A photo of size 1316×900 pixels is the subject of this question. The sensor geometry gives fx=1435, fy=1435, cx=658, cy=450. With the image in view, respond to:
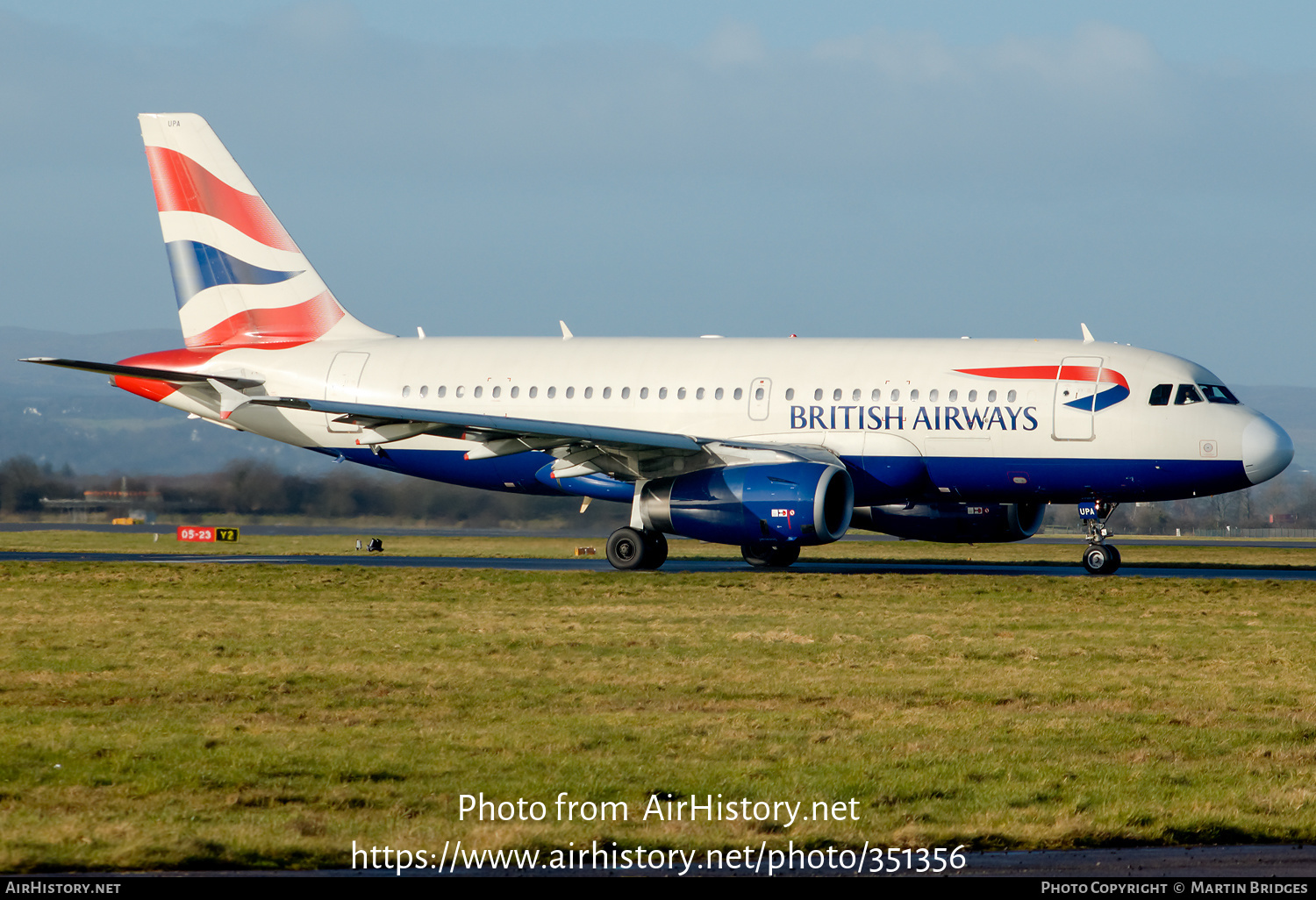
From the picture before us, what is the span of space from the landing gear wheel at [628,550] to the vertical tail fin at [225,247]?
896 cm

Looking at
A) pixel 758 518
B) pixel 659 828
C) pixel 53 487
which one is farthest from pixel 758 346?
pixel 53 487

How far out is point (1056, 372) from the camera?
25.6 meters

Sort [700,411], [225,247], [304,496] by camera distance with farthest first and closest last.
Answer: [304,496] < [225,247] < [700,411]

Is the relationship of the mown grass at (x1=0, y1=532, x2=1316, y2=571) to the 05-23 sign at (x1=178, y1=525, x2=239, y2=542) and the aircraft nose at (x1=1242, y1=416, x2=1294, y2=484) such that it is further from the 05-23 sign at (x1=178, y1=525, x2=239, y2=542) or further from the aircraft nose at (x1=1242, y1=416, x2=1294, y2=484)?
the aircraft nose at (x1=1242, y1=416, x2=1294, y2=484)

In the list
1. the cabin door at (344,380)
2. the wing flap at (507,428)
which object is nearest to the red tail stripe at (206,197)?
the cabin door at (344,380)

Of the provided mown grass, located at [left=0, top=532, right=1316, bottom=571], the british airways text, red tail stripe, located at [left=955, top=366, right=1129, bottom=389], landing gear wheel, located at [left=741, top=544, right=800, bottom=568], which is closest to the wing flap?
the british airways text

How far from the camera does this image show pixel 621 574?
25.2 meters

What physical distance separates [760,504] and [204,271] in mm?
14911

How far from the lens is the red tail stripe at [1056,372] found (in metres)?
25.4

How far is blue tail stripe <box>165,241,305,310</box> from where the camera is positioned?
3166 cm

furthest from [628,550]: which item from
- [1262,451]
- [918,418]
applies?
[1262,451]

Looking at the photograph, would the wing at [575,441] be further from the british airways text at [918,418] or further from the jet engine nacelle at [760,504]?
the jet engine nacelle at [760,504]

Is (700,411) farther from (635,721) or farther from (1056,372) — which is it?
(635,721)

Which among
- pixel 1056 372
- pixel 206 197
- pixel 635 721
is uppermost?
pixel 206 197
